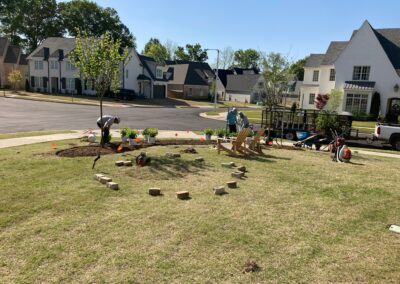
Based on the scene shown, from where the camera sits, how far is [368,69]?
34.7 m

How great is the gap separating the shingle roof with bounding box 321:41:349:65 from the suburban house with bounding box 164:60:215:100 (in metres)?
29.3

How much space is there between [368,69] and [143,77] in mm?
31914

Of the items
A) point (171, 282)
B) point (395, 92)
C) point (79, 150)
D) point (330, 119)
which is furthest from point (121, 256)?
point (395, 92)

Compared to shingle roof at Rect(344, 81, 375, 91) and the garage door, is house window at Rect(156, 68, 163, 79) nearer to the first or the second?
the garage door

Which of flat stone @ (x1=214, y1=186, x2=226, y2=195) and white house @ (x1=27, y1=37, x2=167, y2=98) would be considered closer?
flat stone @ (x1=214, y1=186, x2=226, y2=195)

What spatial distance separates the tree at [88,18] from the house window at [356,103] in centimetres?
5266

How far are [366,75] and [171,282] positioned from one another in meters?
36.4

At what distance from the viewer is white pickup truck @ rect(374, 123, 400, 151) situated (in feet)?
56.5

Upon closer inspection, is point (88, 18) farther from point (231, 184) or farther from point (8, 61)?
point (231, 184)

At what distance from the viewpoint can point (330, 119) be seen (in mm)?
18703

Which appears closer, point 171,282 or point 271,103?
point 171,282

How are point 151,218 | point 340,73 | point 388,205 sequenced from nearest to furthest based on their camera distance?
point 151,218 → point 388,205 → point 340,73

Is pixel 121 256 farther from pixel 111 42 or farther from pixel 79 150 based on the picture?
pixel 111 42

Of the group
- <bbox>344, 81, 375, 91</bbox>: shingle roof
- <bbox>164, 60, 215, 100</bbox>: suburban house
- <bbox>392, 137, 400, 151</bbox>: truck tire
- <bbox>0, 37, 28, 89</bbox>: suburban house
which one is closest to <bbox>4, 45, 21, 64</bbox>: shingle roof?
<bbox>0, 37, 28, 89</bbox>: suburban house
